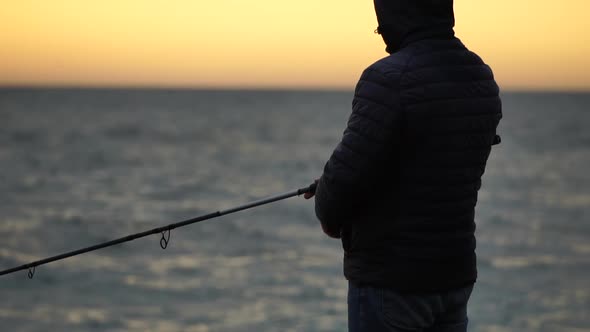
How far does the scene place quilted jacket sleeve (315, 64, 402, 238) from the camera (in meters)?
2.23

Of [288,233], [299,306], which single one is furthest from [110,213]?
[299,306]

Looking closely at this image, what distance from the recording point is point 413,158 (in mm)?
2314

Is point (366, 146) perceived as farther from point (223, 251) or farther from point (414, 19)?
point (223, 251)

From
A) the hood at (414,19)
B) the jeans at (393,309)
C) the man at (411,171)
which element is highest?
the hood at (414,19)

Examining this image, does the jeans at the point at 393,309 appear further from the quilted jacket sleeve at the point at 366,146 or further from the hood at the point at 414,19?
the hood at the point at 414,19

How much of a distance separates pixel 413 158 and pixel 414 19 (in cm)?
38

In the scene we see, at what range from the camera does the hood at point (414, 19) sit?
7.84ft

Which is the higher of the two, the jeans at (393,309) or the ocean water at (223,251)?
the ocean water at (223,251)

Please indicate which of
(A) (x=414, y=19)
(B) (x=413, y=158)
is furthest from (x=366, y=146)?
(A) (x=414, y=19)

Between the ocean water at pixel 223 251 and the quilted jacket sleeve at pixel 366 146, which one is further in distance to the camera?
the ocean water at pixel 223 251

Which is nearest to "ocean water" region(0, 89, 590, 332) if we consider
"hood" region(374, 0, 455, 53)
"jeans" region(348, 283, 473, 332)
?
"jeans" region(348, 283, 473, 332)

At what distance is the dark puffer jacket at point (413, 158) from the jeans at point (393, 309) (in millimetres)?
31

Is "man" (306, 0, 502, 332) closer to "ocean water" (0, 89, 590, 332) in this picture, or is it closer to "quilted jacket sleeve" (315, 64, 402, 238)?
"quilted jacket sleeve" (315, 64, 402, 238)

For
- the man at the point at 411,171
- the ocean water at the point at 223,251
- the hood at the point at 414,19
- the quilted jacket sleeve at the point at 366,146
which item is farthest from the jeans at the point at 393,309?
the ocean water at the point at 223,251
